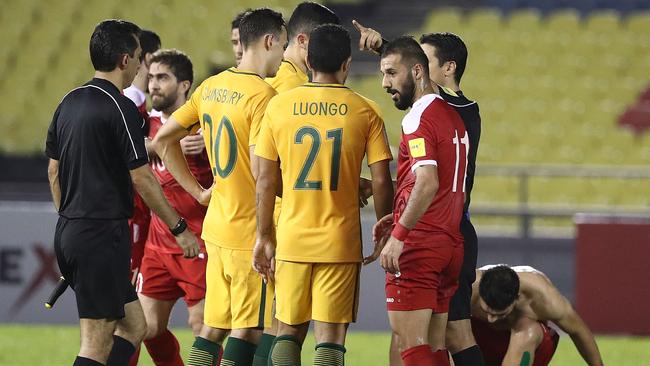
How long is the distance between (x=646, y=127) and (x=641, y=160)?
1.00 metres

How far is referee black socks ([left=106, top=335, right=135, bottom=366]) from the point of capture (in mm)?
6434

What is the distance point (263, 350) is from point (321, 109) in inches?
53.9

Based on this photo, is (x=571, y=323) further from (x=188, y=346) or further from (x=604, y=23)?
(x=604, y=23)

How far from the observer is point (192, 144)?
23.3 feet

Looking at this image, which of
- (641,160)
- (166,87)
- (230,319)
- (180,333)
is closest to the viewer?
(230,319)

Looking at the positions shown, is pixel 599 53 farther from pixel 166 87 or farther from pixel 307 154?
pixel 307 154

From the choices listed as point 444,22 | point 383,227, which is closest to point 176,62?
point 383,227

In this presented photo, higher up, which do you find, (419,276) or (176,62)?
(176,62)

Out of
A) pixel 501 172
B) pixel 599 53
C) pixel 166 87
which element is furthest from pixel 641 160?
pixel 166 87

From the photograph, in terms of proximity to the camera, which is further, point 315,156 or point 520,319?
point 520,319

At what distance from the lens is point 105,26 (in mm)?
6152

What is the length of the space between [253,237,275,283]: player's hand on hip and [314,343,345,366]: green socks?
1.57 feet

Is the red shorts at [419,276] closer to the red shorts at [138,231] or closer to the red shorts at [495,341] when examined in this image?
the red shorts at [495,341]

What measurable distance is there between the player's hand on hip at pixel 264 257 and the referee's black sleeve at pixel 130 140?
71 centimetres
